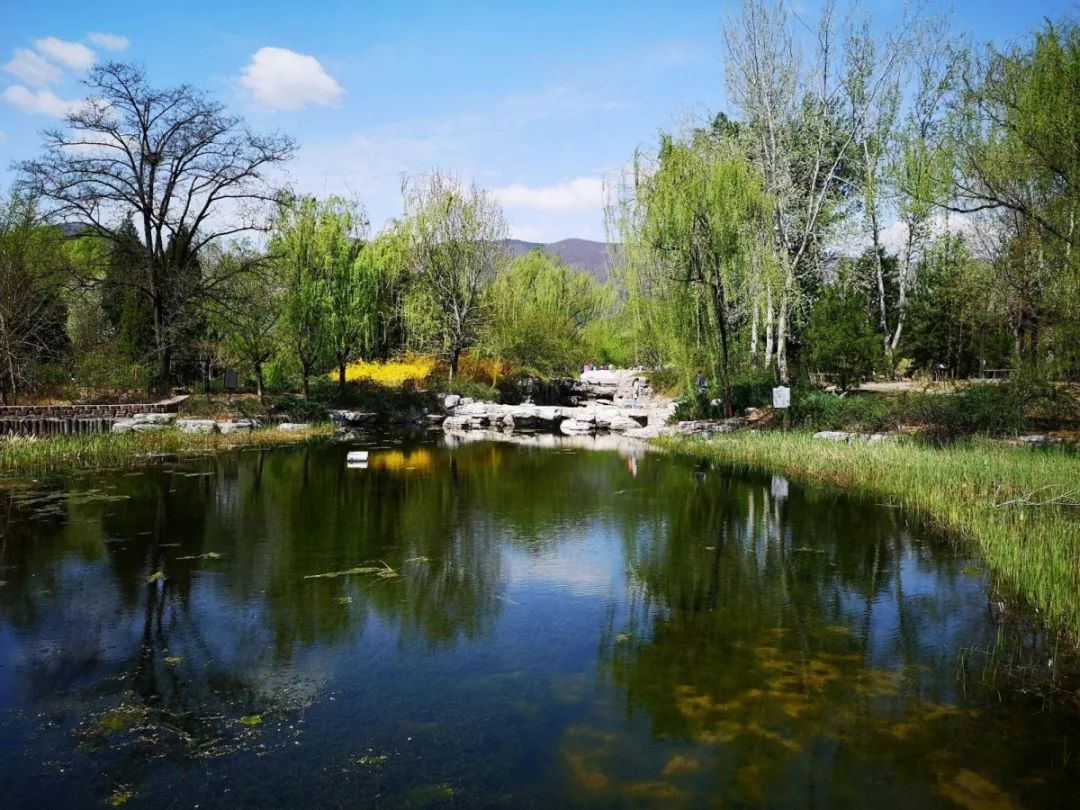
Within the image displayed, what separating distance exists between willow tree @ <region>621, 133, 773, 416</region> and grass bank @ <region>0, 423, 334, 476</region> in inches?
409

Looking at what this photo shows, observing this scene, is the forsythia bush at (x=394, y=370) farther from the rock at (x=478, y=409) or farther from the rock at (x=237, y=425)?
the rock at (x=237, y=425)

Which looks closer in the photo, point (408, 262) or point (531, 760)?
point (531, 760)

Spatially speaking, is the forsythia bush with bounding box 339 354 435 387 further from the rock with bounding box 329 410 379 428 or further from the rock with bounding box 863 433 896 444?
the rock with bounding box 863 433 896 444

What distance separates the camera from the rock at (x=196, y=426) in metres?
19.9

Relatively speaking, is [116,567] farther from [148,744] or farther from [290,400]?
[290,400]

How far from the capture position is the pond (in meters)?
3.90

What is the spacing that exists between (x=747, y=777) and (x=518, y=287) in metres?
29.7

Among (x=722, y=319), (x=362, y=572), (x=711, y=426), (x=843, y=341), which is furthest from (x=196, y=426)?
(x=843, y=341)

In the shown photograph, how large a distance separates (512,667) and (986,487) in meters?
7.70

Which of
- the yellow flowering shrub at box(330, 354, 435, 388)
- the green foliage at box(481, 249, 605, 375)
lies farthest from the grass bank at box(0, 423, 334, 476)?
the green foliage at box(481, 249, 605, 375)

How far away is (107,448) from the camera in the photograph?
16141 millimetres

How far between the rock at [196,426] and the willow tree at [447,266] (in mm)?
12333

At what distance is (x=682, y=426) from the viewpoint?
21.3 meters

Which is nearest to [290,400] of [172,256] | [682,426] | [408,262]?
[172,256]
